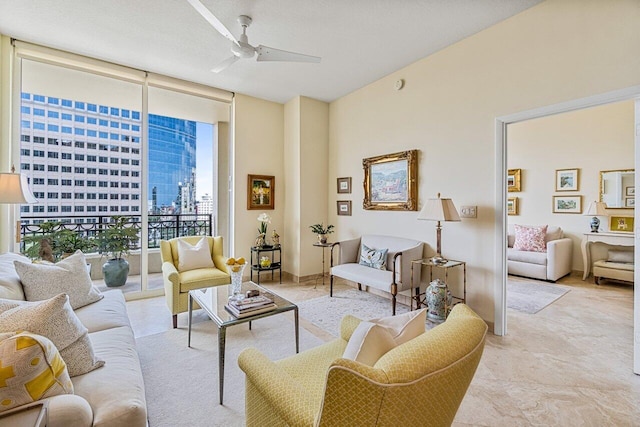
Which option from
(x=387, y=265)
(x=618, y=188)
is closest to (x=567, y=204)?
(x=618, y=188)

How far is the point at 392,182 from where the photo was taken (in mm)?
4020

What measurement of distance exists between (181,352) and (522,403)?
8.47 feet

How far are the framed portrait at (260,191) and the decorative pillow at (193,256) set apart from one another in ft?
4.52

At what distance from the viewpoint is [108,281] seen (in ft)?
12.9

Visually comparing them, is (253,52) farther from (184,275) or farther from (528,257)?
(528,257)

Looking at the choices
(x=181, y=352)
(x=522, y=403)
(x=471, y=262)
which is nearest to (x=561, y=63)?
(x=471, y=262)

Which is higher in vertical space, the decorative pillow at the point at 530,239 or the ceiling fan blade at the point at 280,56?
the ceiling fan blade at the point at 280,56

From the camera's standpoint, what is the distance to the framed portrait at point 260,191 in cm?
479

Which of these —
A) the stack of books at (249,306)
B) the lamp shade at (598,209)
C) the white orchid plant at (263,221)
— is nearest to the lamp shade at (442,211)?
the stack of books at (249,306)

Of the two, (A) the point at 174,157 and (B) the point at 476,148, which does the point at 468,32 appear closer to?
(B) the point at 476,148

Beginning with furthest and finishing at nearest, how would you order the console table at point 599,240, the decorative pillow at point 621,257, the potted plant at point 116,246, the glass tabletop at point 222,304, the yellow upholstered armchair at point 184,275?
the decorative pillow at point 621,257 → the console table at point 599,240 → the potted plant at point 116,246 → the yellow upholstered armchair at point 184,275 → the glass tabletop at point 222,304

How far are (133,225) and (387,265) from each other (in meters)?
3.56

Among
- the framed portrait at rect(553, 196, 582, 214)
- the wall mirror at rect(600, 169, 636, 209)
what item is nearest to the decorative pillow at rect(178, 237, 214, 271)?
the framed portrait at rect(553, 196, 582, 214)

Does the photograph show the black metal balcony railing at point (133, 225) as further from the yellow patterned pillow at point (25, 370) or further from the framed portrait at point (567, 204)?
the framed portrait at point (567, 204)
